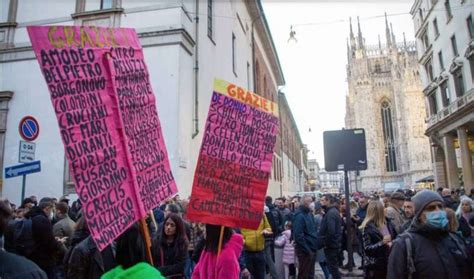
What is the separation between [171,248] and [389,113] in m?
79.3

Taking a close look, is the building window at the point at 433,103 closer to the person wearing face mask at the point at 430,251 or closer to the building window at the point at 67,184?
the building window at the point at 67,184

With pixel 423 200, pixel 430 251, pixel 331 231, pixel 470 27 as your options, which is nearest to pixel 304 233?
pixel 331 231

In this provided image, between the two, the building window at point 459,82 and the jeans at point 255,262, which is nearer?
the jeans at point 255,262

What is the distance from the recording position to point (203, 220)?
155 inches

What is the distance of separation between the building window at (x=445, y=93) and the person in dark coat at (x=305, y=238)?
27113 millimetres

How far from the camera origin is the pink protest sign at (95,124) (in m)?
2.53

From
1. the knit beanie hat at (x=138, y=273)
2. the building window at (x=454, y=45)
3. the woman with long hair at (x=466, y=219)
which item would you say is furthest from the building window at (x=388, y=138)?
the knit beanie hat at (x=138, y=273)

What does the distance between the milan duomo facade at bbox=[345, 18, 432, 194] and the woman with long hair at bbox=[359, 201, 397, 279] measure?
6636 cm

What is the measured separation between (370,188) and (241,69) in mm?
57190

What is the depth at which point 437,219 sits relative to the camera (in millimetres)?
3182

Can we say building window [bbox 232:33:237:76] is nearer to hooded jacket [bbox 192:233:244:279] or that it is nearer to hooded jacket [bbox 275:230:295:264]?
hooded jacket [bbox 275:230:295:264]

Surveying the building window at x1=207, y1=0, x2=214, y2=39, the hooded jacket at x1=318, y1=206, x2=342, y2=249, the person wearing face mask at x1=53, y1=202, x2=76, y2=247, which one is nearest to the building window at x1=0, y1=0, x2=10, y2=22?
the building window at x1=207, y1=0, x2=214, y2=39

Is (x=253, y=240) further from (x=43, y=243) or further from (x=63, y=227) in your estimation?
(x=43, y=243)

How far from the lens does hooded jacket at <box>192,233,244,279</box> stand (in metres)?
3.98
